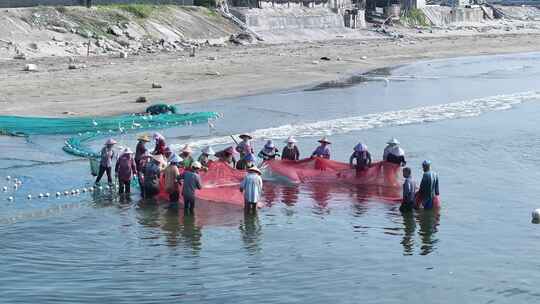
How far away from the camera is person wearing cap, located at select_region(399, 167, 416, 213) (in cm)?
2062

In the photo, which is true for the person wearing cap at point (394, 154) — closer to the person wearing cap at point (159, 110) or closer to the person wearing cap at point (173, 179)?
the person wearing cap at point (173, 179)

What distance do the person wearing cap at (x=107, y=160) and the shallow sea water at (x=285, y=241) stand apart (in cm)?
76

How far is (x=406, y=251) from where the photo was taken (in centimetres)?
1852

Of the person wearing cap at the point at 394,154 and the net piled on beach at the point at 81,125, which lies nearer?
the person wearing cap at the point at 394,154

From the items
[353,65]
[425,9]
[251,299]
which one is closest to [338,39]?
[353,65]

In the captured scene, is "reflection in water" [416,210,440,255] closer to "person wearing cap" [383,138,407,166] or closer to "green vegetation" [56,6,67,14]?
"person wearing cap" [383,138,407,166]

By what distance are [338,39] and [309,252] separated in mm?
60024

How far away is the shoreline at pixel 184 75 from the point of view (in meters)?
37.4

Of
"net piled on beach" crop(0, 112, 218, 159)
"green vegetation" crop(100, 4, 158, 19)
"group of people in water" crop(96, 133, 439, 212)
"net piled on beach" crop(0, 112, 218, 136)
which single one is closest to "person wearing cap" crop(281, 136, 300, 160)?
"group of people in water" crop(96, 133, 439, 212)

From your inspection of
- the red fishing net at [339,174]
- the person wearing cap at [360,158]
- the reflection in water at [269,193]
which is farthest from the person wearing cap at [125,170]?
the person wearing cap at [360,158]

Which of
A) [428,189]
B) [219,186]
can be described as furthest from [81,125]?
[428,189]

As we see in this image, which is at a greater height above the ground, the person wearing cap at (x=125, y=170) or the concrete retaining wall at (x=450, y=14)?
the concrete retaining wall at (x=450, y=14)

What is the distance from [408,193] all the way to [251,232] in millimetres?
3766

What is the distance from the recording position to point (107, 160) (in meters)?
22.7
